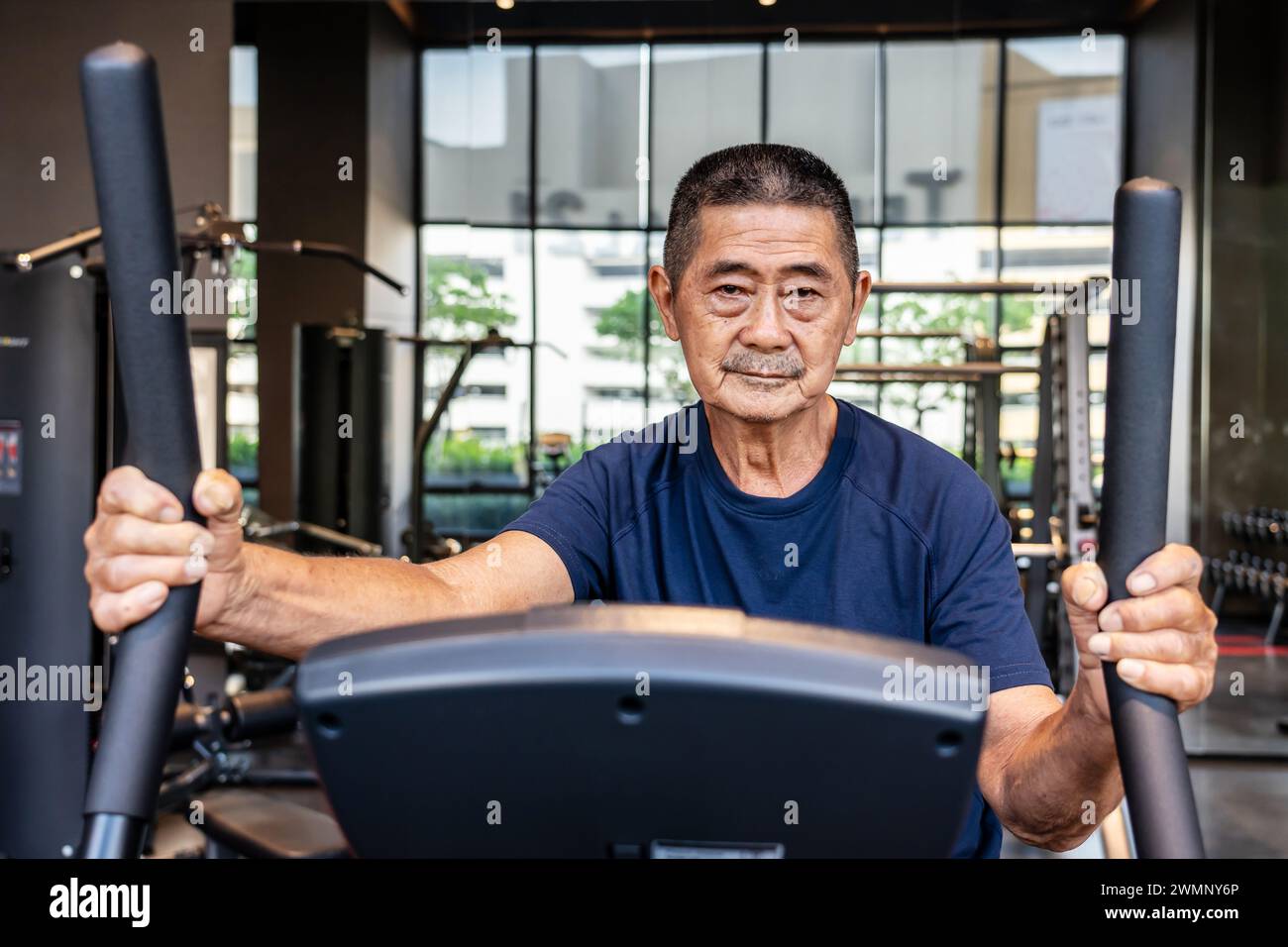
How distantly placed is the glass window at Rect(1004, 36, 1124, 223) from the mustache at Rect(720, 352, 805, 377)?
5.38 m

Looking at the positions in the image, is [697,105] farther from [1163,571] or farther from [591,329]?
[1163,571]

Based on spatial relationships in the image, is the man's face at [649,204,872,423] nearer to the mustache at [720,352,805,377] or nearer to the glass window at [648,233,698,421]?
the mustache at [720,352,805,377]

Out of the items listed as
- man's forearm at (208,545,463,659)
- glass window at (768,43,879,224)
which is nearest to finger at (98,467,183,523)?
man's forearm at (208,545,463,659)

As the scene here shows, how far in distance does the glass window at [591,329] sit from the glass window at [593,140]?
143mm

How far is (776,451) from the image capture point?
4.23ft

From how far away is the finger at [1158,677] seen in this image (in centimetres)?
53

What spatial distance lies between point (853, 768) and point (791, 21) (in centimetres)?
684

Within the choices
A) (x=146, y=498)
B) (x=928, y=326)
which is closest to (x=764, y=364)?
(x=146, y=498)

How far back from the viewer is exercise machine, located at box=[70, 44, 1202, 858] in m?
0.40

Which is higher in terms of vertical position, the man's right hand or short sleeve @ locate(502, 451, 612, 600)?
the man's right hand

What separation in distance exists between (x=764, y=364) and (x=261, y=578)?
56 cm

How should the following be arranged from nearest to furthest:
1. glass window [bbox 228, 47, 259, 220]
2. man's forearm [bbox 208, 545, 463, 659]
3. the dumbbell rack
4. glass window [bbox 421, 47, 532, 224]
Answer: man's forearm [bbox 208, 545, 463, 659] < the dumbbell rack < glass window [bbox 421, 47, 532, 224] < glass window [bbox 228, 47, 259, 220]

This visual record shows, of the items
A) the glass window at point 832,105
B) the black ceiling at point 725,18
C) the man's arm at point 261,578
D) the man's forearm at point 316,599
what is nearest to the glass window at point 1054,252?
the glass window at point 832,105

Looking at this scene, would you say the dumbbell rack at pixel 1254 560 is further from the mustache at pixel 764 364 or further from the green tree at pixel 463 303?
the mustache at pixel 764 364
